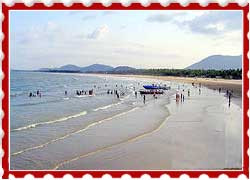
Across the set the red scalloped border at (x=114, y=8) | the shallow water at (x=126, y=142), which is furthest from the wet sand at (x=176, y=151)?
the red scalloped border at (x=114, y=8)

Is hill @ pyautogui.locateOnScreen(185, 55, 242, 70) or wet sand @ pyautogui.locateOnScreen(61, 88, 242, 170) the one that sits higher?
hill @ pyautogui.locateOnScreen(185, 55, 242, 70)

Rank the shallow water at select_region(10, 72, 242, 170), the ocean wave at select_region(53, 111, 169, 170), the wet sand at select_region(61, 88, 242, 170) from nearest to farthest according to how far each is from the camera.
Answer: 1. the wet sand at select_region(61, 88, 242, 170)
2. the shallow water at select_region(10, 72, 242, 170)
3. the ocean wave at select_region(53, 111, 169, 170)

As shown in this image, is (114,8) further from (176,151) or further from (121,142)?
(121,142)

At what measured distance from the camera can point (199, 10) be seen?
5.41 meters

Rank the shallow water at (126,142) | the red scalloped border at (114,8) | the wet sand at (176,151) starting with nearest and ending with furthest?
1. the red scalloped border at (114,8)
2. the wet sand at (176,151)
3. the shallow water at (126,142)

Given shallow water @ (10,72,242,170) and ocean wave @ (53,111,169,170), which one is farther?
ocean wave @ (53,111,169,170)

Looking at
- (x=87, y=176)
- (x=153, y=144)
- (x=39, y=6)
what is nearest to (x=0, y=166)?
(x=87, y=176)

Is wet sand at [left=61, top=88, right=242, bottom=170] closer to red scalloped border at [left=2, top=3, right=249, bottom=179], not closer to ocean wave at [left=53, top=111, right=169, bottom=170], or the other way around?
ocean wave at [left=53, top=111, right=169, bottom=170]

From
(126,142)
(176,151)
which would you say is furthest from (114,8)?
(126,142)

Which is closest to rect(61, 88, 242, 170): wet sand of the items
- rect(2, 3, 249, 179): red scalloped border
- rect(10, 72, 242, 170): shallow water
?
rect(10, 72, 242, 170): shallow water

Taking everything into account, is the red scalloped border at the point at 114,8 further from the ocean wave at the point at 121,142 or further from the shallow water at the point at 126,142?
the ocean wave at the point at 121,142

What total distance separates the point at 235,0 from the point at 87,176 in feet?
9.23

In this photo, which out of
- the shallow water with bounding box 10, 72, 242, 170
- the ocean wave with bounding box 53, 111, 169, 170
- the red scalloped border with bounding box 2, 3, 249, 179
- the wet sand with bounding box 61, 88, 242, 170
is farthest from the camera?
the ocean wave with bounding box 53, 111, 169, 170

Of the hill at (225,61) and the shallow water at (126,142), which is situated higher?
the hill at (225,61)
